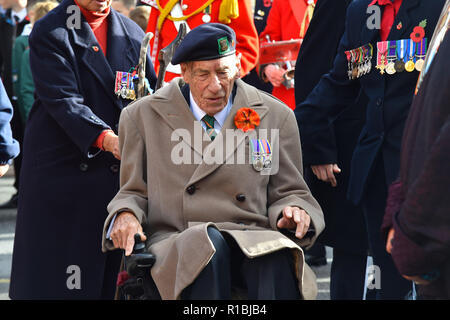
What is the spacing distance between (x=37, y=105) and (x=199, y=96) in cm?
119

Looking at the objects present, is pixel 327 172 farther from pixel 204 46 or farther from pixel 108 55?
pixel 108 55

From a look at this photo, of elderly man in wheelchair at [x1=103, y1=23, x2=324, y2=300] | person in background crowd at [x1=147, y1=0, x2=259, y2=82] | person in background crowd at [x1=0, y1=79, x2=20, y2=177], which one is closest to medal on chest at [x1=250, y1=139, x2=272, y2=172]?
elderly man in wheelchair at [x1=103, y1=23, x2=324, y2=300]

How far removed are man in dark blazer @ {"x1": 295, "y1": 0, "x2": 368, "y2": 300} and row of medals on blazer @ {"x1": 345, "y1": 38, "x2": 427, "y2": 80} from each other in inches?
18.7

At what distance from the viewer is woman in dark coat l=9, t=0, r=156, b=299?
3986mm

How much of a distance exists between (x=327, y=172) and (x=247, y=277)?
1.30 metres

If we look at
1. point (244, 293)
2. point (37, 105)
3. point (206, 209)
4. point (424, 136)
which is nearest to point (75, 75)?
point (37, 105)

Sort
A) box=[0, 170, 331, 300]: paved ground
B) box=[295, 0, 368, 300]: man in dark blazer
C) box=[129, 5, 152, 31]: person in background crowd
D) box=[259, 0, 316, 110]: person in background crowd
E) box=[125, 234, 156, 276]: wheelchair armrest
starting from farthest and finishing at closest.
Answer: box=[129, 5, 152, 31]: person in background crowd < box=[259, 0, 316, 110]: person in background crowd < box=[0, 170, 331, 300]: paved ground < box=[295, 0, 368, 300]: man in dark blazer < box=[125, 234, 156, 276]: wheelchair armrest

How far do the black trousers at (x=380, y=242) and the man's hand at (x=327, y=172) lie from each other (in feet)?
1.53

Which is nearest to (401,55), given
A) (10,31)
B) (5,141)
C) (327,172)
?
(327,172)

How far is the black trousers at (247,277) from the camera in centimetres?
280

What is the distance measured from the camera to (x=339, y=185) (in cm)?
412

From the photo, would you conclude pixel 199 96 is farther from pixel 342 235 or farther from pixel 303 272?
pixel 342 235

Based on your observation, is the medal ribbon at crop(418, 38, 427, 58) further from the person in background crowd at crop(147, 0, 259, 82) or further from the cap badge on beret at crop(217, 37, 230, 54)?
the person in background crowd at crop(147, 0, 259, 82)

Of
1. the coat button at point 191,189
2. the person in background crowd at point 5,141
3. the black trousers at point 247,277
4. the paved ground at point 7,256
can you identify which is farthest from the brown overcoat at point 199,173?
the paved ground at point 7,256
